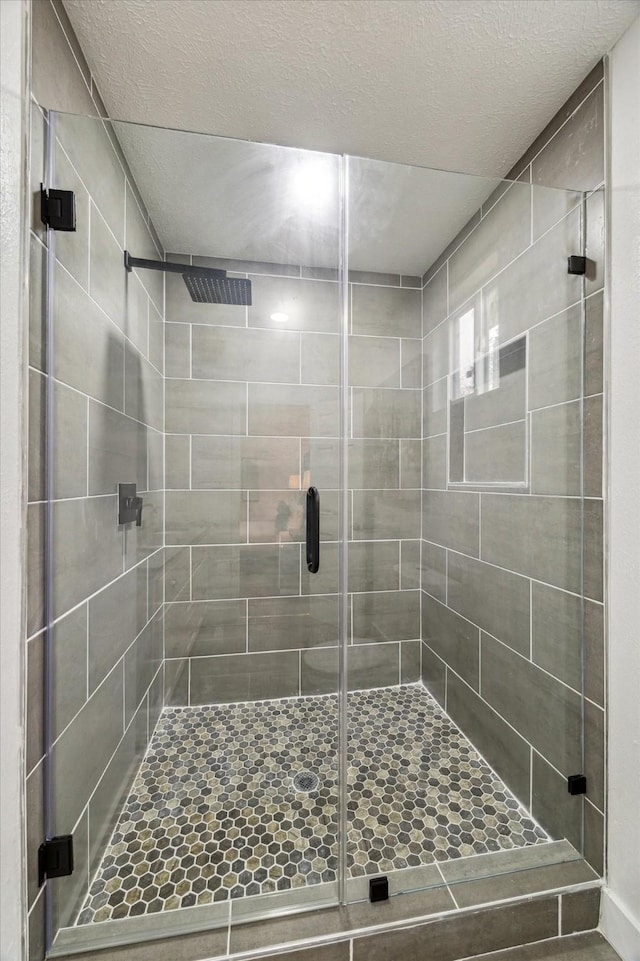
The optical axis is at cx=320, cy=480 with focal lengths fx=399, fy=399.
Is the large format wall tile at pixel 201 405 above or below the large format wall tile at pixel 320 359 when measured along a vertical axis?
below

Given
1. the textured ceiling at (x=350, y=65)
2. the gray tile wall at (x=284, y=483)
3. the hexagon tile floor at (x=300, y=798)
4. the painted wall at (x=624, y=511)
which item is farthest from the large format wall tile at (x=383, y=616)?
the textured ceiling at (x=350, y=65)

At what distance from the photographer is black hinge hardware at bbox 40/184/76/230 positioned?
929 millimetres

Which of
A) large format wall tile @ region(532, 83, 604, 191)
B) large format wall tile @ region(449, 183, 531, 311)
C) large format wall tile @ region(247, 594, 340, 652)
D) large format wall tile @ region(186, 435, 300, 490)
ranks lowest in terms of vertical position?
large format wall tile @ region(247, 594, 340, 652)

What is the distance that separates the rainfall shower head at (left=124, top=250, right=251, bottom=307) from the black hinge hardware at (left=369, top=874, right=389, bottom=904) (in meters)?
1.60

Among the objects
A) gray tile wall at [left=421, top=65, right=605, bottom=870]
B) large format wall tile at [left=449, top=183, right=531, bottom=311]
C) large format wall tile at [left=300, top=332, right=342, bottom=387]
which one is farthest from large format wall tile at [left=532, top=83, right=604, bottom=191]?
large format wall tile at [left=300, top=332, right=342, bottom=387]

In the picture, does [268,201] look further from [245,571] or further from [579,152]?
[245,571]

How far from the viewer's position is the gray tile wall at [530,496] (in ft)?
3.77

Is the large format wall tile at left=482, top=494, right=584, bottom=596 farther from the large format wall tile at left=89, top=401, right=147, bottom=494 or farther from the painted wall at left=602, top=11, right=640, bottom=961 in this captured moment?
the large format wall tile at left=89, top=401, right=147, bottom=494

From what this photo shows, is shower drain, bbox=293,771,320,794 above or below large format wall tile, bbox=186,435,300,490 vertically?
below

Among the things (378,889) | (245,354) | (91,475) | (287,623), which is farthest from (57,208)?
(378,889)

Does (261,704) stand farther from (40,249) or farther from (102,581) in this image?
(40,249)

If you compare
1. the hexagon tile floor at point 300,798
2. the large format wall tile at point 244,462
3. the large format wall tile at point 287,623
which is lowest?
the hexagon tile floor at point 300,798

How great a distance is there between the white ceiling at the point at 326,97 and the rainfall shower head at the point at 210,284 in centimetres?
7

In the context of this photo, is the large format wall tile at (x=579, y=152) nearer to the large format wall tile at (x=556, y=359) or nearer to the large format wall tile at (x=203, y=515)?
the large format wall tile at (x=556, y=359)
